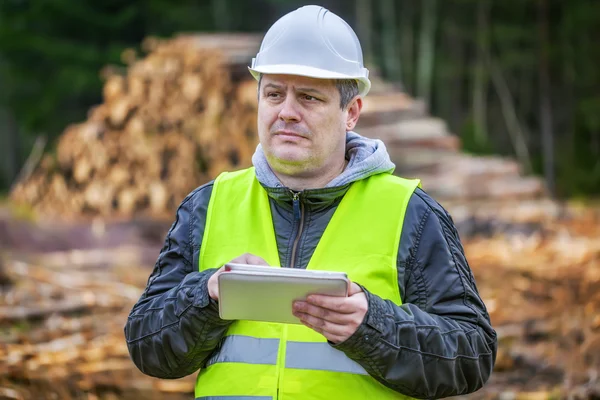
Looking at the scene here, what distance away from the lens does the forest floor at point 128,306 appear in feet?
17.8

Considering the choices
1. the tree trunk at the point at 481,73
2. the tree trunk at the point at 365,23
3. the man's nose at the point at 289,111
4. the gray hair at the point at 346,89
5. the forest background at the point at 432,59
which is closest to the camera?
the man's nose at the point at 289,111

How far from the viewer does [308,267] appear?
288 centimetres

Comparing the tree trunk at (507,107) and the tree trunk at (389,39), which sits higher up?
the tree trunk at (389,39)

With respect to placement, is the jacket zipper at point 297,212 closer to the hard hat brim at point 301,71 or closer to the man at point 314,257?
the man at point 314,257

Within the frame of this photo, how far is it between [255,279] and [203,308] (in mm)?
322

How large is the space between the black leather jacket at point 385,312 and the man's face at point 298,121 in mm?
105

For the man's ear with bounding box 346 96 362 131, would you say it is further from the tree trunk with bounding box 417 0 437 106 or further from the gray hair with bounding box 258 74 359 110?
the tree trunk with bounding box 417 0 437 106

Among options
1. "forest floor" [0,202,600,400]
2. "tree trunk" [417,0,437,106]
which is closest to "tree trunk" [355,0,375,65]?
"tree trunk" [417,0,437,106]

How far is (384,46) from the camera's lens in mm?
26859

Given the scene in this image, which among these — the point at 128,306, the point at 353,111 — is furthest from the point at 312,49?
the point at 128,306

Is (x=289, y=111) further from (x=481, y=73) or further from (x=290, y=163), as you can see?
(x=481, y=73)

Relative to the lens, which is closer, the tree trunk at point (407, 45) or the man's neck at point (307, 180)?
the man's neck at point (307, 180)

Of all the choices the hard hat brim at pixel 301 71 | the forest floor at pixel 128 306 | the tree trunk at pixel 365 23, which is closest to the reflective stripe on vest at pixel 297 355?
the hard hat brim at pixel 301 71

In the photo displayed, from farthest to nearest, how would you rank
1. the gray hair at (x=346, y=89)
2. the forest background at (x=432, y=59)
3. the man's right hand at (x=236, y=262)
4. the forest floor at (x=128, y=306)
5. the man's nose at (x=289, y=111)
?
the forest background at (x=432, y=59) < the forest floor at (x=128, y=306) < the gray hair at (x=346, y=89) < the man's nose at (x=289, y=111) < the man's right hand at (x=236, y=262)
